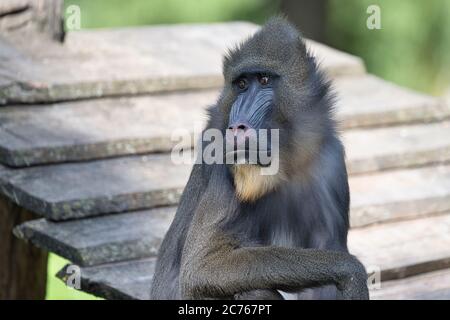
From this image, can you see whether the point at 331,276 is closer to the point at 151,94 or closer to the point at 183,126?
the point at 183,126

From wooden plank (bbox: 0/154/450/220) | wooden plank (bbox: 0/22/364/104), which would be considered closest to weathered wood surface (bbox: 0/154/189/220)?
wooden plank (bbox: 0/154/450/220)

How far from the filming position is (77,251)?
550 centimetres

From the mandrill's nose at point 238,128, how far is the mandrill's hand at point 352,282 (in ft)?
2.24

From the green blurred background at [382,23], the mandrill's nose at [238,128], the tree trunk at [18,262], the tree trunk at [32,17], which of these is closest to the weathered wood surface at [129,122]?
the tree trunk at [18,262]

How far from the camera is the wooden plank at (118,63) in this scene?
6.69m

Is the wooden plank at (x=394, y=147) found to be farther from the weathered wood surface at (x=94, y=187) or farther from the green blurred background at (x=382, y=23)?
the green blurred background at (x=382, y=23)

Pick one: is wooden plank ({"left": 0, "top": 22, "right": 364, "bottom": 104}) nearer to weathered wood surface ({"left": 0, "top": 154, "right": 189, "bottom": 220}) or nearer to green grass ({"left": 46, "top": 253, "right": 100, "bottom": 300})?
weathered wood surface ({"left": 0, "top": 154, "right": 189, "bottom": 220})

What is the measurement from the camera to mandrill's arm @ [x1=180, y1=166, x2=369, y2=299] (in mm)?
4680

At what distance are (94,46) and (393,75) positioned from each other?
6927 mm

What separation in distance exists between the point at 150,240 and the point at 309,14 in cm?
751

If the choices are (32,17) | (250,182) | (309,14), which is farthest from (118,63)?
(309,14)
